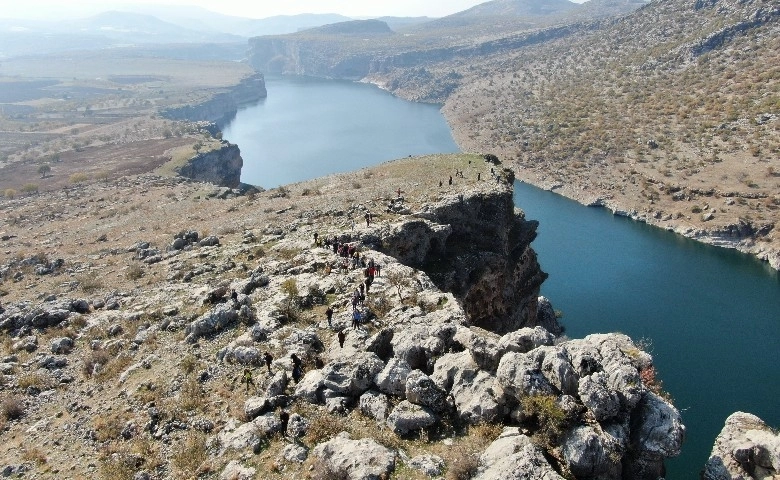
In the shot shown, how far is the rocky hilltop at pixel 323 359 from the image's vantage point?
15703mm

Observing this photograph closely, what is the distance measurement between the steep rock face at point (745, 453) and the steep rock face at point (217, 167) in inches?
3924

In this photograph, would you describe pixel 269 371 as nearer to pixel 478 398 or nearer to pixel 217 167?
pixel 478 398

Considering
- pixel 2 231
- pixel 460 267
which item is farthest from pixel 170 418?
pixel 2 231

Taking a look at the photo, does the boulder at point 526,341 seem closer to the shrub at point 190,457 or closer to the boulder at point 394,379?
the boulder at point 394,379

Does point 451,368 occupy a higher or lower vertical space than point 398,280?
higher

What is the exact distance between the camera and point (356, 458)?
16047 mm

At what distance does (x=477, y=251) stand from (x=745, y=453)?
95.4 feet

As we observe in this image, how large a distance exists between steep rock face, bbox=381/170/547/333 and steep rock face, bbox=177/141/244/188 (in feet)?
241

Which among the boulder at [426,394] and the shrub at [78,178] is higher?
the boulder at [426,394]

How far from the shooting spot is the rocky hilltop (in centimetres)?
1570

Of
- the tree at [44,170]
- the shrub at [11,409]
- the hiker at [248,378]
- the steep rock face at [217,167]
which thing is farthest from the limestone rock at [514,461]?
the tree at [44,170]

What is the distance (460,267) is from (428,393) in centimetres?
2342

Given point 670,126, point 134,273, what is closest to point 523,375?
point 134,273

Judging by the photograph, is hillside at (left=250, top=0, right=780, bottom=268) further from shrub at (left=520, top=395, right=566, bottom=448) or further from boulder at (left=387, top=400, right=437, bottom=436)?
boulder at (left=387, top=400, right=437, bottom=436)
